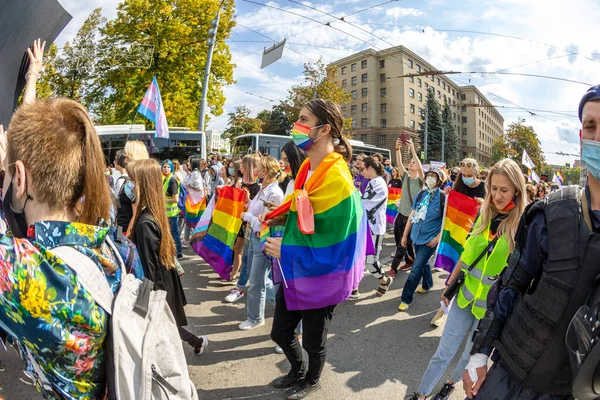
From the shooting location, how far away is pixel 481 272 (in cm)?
276

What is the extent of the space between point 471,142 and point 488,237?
77.6 m

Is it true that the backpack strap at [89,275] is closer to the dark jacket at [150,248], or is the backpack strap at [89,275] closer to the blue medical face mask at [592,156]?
the dark jacket at [150,248]

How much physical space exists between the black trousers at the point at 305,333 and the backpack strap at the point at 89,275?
5.65 feet

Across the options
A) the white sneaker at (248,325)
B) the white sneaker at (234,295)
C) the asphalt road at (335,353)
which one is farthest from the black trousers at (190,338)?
the white sneaker at (234,295)

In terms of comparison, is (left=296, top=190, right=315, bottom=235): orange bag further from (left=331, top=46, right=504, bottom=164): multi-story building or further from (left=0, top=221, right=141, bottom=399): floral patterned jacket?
(left=331, top=46, right=504, bottom=164): multi-story building

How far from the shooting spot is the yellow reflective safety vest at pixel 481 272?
261 cm

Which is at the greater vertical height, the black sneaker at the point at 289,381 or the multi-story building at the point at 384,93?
the multi-story building at the point at 384,93

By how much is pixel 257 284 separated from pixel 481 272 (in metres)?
2.22

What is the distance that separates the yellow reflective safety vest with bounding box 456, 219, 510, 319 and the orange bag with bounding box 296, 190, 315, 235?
1.34 m

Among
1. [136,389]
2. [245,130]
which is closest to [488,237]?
[136,389]

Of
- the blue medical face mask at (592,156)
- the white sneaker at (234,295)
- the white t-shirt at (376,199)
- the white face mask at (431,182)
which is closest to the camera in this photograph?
the blue medical face mask at (592,156)

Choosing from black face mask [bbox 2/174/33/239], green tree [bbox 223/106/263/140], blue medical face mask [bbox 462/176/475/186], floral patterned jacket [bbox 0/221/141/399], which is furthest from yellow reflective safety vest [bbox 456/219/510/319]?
green tree [bbox 223/106/263/140]

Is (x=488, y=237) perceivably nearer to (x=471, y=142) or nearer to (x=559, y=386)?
(x=559, y=386)

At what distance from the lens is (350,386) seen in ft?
9.93
